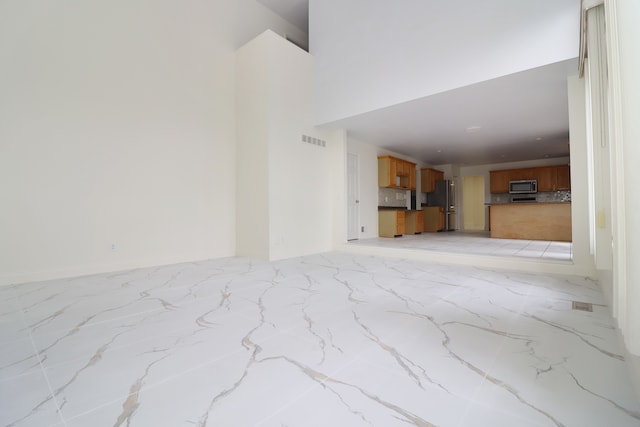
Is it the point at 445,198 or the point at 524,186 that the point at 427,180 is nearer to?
the point at 445,198

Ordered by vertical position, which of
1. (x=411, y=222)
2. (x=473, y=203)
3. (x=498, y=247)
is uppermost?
(x=473, y=203)

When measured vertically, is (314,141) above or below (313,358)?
above

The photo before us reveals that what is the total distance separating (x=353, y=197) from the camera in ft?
21.5

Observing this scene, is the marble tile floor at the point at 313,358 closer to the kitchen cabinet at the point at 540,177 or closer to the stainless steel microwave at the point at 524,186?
the stainless steel microwave at the point at 524,186

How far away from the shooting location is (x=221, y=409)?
1033 millimetres

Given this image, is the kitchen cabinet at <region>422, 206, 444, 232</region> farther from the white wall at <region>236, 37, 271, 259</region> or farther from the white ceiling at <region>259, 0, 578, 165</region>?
the white wall at <region>236, 37, 271, 259</region>

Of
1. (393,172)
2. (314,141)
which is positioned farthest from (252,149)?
(393,172)

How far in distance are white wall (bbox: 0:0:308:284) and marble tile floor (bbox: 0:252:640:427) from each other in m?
0.99

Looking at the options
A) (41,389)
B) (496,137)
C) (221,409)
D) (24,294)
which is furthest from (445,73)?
(24,294)

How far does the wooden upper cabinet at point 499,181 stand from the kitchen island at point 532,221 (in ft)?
8.98

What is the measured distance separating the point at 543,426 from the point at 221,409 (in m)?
1.09

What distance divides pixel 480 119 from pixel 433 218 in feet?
16.4

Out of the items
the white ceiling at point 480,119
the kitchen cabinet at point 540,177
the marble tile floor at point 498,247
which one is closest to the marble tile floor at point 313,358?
the marble tile floor at point 498,247

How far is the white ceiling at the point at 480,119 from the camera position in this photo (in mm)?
3699
